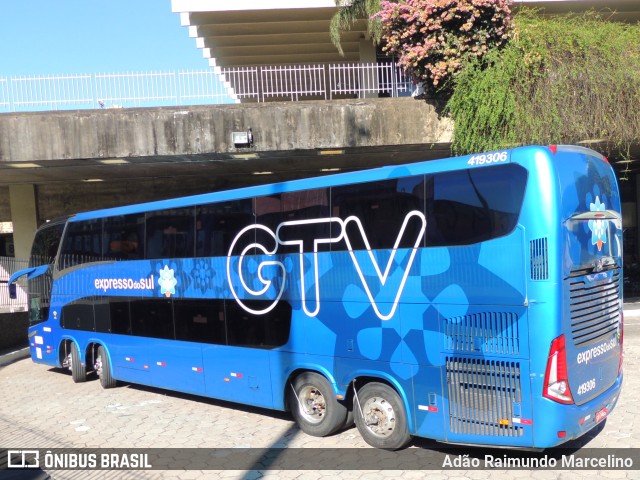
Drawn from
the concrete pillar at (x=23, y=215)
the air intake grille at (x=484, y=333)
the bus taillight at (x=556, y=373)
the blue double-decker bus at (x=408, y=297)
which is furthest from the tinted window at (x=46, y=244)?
the bus taillight at (x=556, y=373)

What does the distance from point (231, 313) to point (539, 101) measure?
26.2 ft

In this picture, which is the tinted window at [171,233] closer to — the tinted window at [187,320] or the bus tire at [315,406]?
the tinted window at [187,320]

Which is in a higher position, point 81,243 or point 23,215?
point 23,215

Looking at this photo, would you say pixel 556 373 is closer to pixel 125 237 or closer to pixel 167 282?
pixel 167 282

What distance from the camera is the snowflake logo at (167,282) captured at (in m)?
8.48

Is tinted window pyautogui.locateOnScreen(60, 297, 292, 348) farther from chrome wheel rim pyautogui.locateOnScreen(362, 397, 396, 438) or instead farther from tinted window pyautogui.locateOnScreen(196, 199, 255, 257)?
chrome wheel rim pyautogui.locateOnScreen(362, 397, 396, 438)

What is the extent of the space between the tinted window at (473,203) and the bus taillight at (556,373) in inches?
44.6

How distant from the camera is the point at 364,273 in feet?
20.3

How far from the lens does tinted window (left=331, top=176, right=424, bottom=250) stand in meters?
5.81

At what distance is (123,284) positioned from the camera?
947 centimetres

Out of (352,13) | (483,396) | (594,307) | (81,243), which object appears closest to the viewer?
(483,396)

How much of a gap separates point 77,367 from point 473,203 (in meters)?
8.79

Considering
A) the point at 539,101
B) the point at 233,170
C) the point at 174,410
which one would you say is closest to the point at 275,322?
the point at 174,410

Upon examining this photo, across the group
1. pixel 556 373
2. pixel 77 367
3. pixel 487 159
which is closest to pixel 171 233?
pixel 77 367
